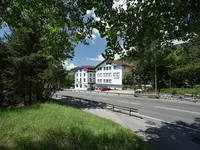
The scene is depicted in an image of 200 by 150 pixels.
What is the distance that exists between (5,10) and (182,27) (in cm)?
414

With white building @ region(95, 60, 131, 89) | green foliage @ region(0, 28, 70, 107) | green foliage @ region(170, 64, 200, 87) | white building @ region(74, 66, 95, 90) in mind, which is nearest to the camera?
green foliage @ region(0, 28, 70, 107)

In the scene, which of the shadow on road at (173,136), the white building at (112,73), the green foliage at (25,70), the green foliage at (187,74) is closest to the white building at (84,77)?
the white building at (112,73)

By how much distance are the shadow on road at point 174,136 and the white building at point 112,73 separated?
38744 mm

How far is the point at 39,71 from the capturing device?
19734 millimetres

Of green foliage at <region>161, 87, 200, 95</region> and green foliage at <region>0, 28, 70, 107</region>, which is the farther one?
green foliage at <region>161, 87, 200, 95</region>

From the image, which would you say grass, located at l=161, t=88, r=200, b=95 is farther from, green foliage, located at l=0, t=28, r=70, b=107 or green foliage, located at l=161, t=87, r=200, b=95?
green foliage, located at l=0, t=28, r=70, b=107

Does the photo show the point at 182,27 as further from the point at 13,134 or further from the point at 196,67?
the point at 196,67

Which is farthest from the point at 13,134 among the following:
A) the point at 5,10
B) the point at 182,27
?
the point at 182,27

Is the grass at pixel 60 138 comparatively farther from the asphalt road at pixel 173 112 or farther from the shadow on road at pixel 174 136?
the asphalt road at pixel 173 112

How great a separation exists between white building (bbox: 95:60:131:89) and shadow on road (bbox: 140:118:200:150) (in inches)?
1525

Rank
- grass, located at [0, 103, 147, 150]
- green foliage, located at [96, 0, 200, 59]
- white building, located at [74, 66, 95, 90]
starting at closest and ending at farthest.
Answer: green foliage, located at [96, 0, 200, 59]
grass, located at [0, 103, 147, 150]
white building, located at [74, 66, 95, 90]

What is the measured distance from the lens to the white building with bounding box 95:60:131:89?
51469 mm

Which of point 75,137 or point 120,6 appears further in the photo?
point 75,137

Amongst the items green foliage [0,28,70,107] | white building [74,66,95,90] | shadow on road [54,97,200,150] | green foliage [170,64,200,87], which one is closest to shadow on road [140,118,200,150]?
shadow on road [54,97,200,150]
